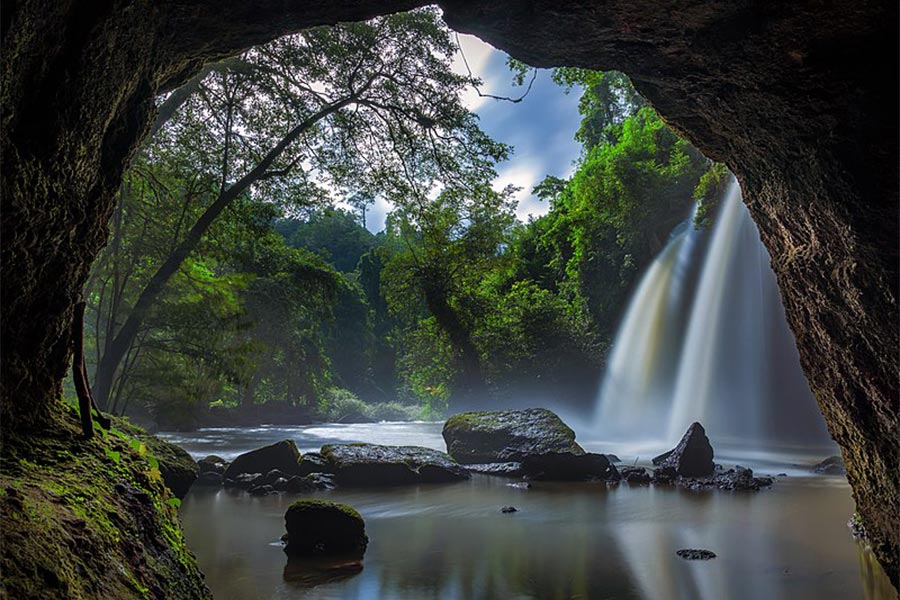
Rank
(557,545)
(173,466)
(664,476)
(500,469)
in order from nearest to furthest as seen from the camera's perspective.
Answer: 1. (557,545)
2. (173,466)
3. (664,476)
4. (500,469)

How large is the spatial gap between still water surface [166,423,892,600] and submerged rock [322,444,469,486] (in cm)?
57

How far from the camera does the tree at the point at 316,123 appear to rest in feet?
37.3

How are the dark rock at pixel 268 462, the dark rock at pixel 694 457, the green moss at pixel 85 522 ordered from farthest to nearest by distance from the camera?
the dark rock at pixel 268 462
the dark rock at pixel 694 457
the green moss at pixel 85 522

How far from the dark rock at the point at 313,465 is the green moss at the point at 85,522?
837 centimetres

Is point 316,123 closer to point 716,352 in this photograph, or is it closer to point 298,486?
point 298,486

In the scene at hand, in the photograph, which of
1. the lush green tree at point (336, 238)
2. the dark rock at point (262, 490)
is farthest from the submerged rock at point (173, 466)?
the lush green tree at point (336, 238)

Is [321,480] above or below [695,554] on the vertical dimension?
below

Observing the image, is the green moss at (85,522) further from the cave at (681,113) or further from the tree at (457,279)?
the tree at (457,279)

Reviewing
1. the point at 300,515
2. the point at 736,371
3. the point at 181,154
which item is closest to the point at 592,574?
the point at 300,515

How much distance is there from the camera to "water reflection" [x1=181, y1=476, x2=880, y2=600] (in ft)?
17.1

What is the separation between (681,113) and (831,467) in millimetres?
11450

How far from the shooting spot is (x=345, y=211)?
56.0ft

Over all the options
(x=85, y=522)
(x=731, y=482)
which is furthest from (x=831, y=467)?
(x=85, y=522)

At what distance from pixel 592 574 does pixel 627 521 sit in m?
2.56
